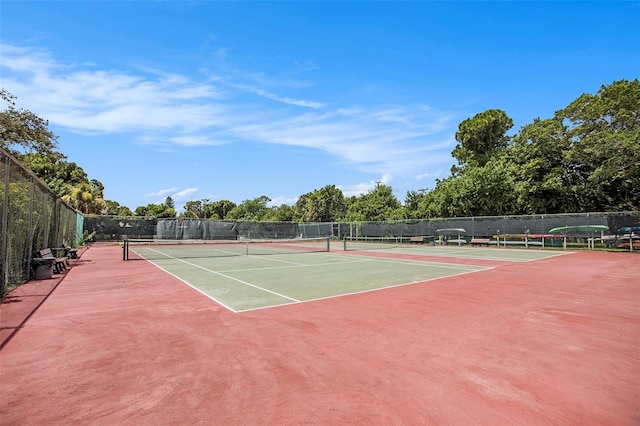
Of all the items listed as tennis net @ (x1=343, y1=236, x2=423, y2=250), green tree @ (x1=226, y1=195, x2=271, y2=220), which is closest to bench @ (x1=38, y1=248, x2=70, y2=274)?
tennis net @ (x1=343, y1=236, x2=423, y2=250)

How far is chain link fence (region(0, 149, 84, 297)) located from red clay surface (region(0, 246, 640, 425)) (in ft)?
5.25

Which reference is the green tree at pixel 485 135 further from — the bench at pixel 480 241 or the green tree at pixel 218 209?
the green tree at pixel 218 209

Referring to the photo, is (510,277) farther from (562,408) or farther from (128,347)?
(128,347)

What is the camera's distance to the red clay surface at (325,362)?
319cm

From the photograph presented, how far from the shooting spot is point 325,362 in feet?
14.2

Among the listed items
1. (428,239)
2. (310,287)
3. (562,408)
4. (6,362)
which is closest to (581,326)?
(562,408)

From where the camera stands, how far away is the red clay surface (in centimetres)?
319

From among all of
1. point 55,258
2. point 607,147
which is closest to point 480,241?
point 607,147

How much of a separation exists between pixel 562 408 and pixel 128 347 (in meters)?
5.21

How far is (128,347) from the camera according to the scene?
4844mm

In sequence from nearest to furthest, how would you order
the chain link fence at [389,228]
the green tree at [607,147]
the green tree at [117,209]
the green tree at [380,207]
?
1. the chain link fence at [389,228]
2. the green tree at [607,147]
3. the green tree at [380,207]
4. the green tree at [117,209]

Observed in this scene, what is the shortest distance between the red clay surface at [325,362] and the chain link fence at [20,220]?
1599 millimetres

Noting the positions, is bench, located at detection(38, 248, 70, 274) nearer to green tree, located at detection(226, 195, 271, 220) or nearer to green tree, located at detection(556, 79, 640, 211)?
green tree, located at detection(556, 79, 640, 211)

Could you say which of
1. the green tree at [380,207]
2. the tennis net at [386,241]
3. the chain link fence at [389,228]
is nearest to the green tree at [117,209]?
the chain link fence at [389,228]
